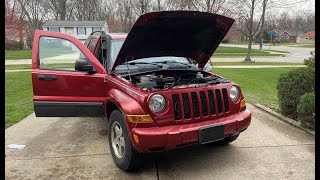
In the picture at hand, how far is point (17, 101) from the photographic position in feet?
26.5

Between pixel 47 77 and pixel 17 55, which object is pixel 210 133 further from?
pixel 17 55

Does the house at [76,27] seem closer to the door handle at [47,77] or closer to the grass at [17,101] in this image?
the grass at [17,101]

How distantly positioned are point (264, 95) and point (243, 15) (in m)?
15.9

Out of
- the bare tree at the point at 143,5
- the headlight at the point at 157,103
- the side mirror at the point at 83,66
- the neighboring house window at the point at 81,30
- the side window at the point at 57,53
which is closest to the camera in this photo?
Result: the headlight at the point at 157,103

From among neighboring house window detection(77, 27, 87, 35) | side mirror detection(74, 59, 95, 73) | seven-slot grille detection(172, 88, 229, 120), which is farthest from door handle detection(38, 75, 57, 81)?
neighboring house window detection(77, 27, 87, 35)

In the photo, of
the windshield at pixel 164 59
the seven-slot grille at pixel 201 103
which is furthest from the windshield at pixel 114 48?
the seven-slot grille at pixel 201 103

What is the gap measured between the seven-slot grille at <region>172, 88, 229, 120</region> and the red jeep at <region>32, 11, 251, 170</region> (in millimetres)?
12

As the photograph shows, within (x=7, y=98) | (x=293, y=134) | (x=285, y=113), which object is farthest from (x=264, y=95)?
(x=7, y=98)

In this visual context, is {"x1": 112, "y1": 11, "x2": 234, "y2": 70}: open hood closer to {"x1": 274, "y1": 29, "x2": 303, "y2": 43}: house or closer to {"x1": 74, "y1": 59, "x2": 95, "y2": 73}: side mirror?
{"x1": 74, "y1": 59, "x2": 95, "y2": 73}: side mirror

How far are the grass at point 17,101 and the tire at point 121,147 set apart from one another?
294cm

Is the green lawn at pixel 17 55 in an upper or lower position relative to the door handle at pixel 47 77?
upper

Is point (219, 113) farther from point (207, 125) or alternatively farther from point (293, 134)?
point (293, 134)

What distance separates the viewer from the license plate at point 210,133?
3373 millimetres

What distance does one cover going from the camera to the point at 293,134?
195 inches
